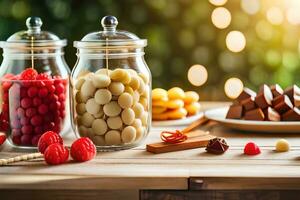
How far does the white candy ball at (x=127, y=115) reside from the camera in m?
1.36

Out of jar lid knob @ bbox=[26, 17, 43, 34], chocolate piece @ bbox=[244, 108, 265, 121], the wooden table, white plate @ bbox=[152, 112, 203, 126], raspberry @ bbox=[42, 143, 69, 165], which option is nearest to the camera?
the wooden table

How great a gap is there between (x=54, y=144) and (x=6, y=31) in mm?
960

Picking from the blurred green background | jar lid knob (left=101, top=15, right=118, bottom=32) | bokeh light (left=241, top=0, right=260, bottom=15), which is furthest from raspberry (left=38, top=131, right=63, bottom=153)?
bokeh light (left=241, top=0, right=260, bottom=15)

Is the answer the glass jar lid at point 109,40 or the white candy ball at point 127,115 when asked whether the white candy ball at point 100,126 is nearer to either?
the white candy ball at point 127,115

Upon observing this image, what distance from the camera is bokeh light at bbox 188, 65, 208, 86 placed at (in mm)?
2115

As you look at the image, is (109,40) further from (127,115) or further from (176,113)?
(176,113)

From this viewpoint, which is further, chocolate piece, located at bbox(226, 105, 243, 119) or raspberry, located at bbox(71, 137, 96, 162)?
chocolate piece, located at bbox(226, 105, 243, 119)

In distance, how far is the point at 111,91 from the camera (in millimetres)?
1356

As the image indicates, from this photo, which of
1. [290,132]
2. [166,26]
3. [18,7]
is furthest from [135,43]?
[18,7]

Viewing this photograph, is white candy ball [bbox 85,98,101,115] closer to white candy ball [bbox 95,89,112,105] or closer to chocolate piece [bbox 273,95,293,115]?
white candy ball [bbox 95,89,112,105]

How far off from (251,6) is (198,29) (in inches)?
7.4

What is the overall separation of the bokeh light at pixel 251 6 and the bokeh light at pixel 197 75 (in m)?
0.24

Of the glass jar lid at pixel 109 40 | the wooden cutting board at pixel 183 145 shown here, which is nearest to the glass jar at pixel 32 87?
the glass jar lid at pixel 109 40

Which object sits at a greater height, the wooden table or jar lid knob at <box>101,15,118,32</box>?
jar lid knob at <box>101,15,118,32</box>
